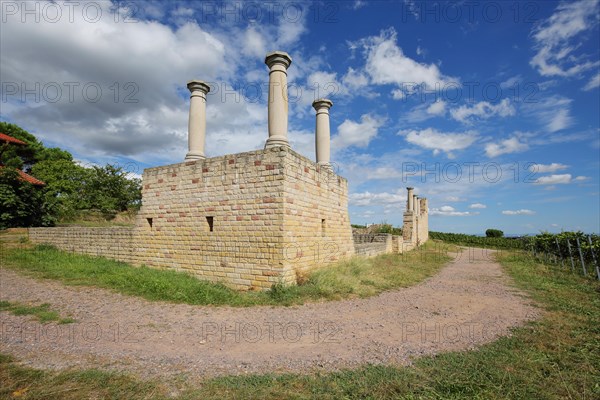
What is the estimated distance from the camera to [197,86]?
891cm

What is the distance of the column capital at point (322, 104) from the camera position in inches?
397

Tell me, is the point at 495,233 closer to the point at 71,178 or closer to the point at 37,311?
the point at 37,311

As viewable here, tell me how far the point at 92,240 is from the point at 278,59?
9146 millimetres

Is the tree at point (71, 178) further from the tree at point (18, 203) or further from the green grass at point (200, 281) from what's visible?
the green grass at point (200, 281)

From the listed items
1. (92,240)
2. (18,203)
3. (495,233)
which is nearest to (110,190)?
(18,203)

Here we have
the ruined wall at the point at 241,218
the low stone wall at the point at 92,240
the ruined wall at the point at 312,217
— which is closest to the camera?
the ruined wall at the point at 241,218

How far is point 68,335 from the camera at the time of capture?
167 inches

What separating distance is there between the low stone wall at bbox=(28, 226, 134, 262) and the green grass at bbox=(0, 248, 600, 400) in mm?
6741

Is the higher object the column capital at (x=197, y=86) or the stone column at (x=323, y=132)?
the column capital at (x=197, y=86)

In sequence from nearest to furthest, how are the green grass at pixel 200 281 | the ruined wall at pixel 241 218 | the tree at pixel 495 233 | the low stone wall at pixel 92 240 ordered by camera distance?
the green grass at pixel 200 281 < the ruined wall at pixel 241 218 < the low stone wall at pixel 92 240 < the tree at pixel 495 233

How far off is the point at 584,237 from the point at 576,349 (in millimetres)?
10091

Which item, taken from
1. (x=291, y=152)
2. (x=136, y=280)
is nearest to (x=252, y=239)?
(x=291, y=152)

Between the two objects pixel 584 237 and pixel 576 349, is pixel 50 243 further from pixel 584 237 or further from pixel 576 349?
pixel 584 237

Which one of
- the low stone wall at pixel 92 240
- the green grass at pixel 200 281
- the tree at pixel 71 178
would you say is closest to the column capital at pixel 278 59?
the green grass at pixel 200 281
